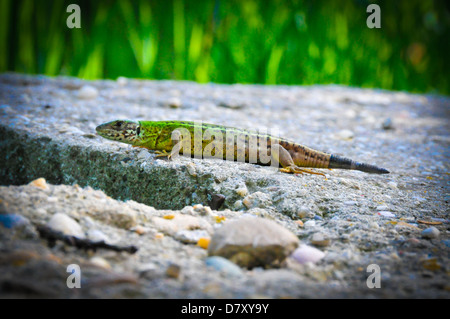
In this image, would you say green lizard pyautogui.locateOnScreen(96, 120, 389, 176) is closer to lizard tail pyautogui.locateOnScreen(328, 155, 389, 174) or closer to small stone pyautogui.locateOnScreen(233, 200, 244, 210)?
lizard tail pyautogui.locateOnScreen(328, 155, 389, 174)

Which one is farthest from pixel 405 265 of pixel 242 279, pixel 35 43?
pixel 35 43

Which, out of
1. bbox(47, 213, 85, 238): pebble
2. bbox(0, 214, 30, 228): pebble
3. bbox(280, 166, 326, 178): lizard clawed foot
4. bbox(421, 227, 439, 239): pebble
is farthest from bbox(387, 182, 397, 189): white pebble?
bbox(0, 214, 30, 228): pebble

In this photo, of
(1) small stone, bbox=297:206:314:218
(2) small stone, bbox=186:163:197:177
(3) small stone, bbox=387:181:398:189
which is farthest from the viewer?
(3) small stone, bbox=387:181:398:189

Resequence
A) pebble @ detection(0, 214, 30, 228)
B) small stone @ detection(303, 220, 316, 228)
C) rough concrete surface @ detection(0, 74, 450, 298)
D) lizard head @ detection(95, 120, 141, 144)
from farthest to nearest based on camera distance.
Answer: lizard head @ detection(95, 120, 141, 144), small stone @ detection(303, 220, 316, 228), pebble @ detection(0, 214, 30, 228), rough concrete surface @ detection(0, 74, 450, 298)

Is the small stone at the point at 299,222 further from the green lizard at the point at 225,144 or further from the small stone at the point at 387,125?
the small stone at the point at 387,125

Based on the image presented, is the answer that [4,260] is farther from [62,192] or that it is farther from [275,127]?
[275,127]

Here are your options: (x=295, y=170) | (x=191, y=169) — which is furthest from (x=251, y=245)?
(x=295, y=170)

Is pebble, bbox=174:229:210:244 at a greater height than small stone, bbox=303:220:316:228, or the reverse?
small stone, bbox=303:220:316:228
